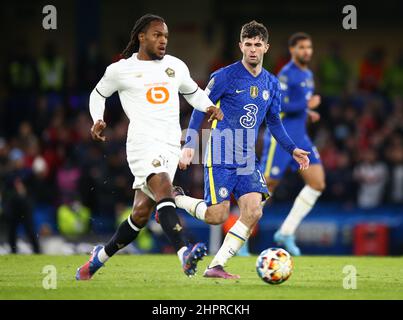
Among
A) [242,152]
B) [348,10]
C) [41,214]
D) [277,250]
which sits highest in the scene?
[348,10]

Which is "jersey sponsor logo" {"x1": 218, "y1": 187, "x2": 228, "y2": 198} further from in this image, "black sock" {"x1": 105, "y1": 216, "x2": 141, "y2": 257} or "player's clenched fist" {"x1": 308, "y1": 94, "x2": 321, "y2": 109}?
"player's clenched fist" {"x1": 308, "y1": 94, "x2": 321, "y2": 109}

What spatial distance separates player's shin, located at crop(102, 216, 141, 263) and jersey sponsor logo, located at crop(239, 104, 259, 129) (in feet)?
5.19

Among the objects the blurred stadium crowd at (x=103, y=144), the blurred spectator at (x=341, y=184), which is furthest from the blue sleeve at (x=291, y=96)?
the blurred spectator at (x=341, y=184)

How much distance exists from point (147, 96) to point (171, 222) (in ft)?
3.93

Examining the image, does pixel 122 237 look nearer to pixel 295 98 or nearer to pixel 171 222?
pixel 171 222

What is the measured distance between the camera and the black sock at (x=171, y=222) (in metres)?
8.81

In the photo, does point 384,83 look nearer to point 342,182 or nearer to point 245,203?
point 342,182

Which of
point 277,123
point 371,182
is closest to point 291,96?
point 277,123

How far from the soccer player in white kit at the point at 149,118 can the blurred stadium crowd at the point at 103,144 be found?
731 centimetres

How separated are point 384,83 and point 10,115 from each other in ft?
26.3

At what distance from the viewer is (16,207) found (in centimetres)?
1628

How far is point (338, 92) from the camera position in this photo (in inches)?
847

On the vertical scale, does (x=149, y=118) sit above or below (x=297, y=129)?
above

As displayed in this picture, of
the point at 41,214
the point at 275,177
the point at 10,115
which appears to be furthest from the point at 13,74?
the point at 275,177
